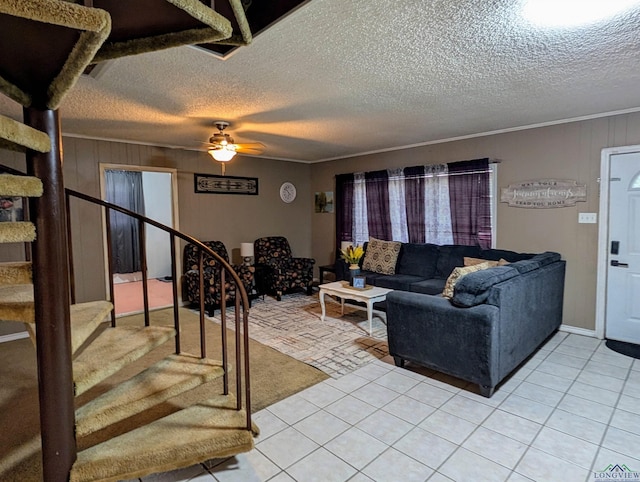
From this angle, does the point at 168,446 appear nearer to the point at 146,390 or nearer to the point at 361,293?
the point at 146,390

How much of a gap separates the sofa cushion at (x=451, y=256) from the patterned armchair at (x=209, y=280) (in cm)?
261

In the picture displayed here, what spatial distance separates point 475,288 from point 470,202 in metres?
2.40

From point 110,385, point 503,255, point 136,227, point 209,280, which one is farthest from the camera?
point 136,227

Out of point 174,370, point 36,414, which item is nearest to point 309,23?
point 174,370

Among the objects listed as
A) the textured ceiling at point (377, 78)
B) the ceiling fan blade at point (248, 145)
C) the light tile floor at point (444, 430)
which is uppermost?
the textured ceiling at point (377, 78)

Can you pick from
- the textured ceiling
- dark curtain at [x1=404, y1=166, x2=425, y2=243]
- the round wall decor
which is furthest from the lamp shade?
dark curtain at [x1=404, y1=166, x2=425, y2=243]

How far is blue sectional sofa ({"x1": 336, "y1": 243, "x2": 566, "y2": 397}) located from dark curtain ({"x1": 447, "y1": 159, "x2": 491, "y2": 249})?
40.8 inches

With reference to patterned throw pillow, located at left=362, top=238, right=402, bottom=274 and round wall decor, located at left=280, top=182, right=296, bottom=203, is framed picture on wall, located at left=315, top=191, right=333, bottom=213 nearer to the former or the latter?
round wall decor, located at left=280, top=182, right=296, bottom=203

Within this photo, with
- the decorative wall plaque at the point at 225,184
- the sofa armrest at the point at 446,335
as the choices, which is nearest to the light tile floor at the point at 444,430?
the sofa armrest at the point at 446,335

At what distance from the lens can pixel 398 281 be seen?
476 centimetres

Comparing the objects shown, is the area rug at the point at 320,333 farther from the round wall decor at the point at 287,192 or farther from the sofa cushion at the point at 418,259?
the round wall decor at the point at 287,192

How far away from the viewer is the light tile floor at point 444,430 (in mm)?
1956

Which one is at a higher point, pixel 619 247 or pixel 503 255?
pixel 619 247

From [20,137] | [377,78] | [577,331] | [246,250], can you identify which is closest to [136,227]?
[246,250]
